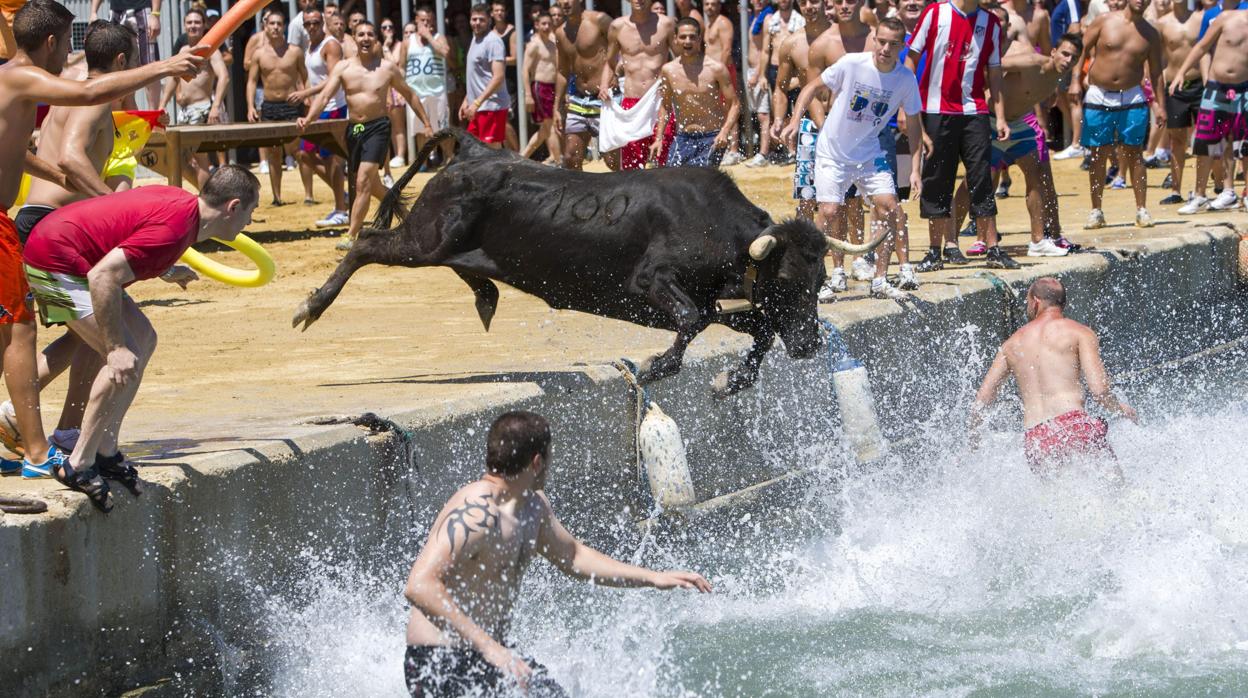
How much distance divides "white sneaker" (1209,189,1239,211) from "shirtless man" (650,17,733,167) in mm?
5375

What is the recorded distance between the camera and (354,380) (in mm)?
8477

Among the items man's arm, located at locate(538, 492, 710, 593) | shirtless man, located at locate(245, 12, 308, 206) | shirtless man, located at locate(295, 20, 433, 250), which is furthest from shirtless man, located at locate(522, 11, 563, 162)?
man's arm, located at locate(538, 492, 710, 593)

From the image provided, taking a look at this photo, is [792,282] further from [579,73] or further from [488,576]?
A: [579,73]

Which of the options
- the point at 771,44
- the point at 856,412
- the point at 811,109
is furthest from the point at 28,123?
the point at 771,44

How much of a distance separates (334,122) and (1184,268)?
7720 mm

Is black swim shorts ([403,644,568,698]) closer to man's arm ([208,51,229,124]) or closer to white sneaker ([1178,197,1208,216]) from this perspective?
white sneaker ([1178,197,1208,216])

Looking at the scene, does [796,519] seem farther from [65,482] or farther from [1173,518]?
[65,482]

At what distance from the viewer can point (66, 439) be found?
6.08 meters

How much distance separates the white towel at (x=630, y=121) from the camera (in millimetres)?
12805

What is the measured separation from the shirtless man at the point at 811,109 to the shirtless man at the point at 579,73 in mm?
1807

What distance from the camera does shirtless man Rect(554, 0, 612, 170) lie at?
48.7 feet

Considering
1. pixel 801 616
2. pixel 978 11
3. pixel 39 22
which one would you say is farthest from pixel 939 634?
pixel 978 11

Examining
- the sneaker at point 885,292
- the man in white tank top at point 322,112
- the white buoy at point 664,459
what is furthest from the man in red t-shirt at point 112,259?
the man in white tank top at point 322,112

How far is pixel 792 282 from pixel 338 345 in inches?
120
